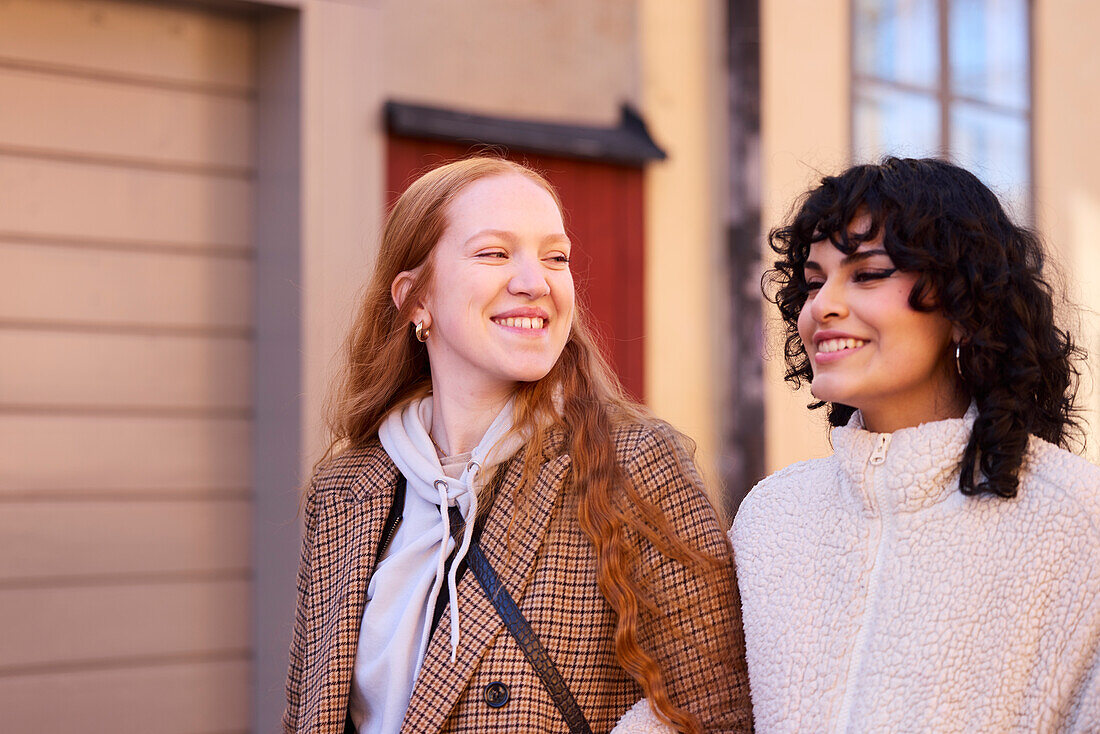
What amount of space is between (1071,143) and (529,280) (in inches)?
192

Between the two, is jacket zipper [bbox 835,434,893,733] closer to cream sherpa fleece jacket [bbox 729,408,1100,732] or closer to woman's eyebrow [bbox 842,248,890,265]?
cream sherpa fleece jacket [bbox 729,408,1100,732]

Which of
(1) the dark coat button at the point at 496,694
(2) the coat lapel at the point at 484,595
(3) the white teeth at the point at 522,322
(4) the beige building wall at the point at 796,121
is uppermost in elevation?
(4) the beige building wall at the point at 796,121

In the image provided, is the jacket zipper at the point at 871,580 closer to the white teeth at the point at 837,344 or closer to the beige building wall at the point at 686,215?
the white teeth at the point at 837,344

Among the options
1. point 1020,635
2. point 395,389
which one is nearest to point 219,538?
point 395,389

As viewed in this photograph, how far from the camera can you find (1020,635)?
179 centimetres

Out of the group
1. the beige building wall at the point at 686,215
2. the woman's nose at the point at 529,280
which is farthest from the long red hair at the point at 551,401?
the beige building wall at the point at 686,215

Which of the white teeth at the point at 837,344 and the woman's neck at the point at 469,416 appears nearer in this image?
the white teeth at the point at 837,344

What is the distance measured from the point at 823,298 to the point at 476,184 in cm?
84

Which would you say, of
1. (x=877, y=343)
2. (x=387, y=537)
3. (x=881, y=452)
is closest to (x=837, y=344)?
(x=877, y=343)

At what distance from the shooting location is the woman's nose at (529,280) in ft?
7.75

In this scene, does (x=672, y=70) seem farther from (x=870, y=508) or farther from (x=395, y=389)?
(x=870, y=508)

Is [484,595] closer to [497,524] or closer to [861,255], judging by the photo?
[497,524]

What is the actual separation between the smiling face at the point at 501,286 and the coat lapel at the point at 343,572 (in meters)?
0.29

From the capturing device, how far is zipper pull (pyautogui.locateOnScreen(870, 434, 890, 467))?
197cm
